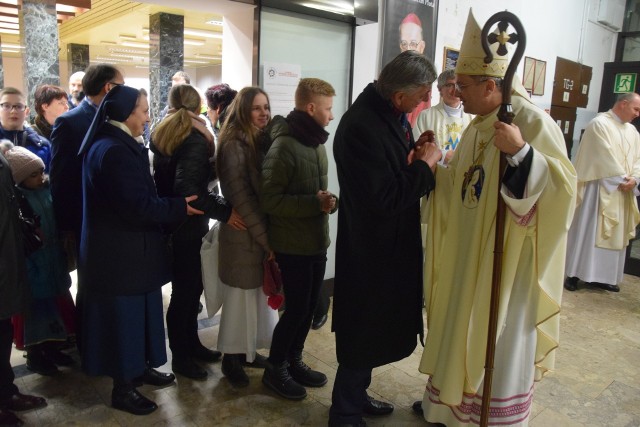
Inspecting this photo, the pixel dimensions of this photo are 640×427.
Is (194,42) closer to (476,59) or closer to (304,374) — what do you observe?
(304,374)

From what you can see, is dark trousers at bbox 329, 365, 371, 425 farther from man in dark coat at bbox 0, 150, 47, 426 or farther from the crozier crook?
man in dark coat at bbox 0, 150, 47, 426

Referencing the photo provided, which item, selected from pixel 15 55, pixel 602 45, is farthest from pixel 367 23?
pixel 15 55

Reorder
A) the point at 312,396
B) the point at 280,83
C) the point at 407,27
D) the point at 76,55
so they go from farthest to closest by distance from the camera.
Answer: the point at 76,55 < the point at 407,27 < the point at 280,83 < the point at 312,396

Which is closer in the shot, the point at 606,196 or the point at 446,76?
the point at 446,76

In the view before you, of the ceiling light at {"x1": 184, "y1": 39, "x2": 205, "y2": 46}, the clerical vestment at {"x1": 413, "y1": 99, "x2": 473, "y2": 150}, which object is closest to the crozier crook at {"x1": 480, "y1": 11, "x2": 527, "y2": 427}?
the clerical vestment at {"x1": 413, "y1": 99, "x2": 473, "y2": 150}

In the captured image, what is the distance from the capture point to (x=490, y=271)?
1.93 m

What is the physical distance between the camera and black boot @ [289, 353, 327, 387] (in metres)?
2.65

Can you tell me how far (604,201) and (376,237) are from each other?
3306 millimetres

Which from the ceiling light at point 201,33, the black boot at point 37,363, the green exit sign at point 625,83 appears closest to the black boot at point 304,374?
the black boot at point 37,363

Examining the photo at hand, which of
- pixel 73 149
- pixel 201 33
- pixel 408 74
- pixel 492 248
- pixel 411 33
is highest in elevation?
pixel 201 33

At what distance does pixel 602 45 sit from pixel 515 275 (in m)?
5.38

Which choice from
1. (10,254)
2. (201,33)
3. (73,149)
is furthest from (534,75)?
(201,33)

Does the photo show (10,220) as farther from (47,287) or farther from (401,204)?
(401,204)

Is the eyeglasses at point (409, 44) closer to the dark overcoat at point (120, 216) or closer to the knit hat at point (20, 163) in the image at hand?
the dark overcoat at point (120, 216)
